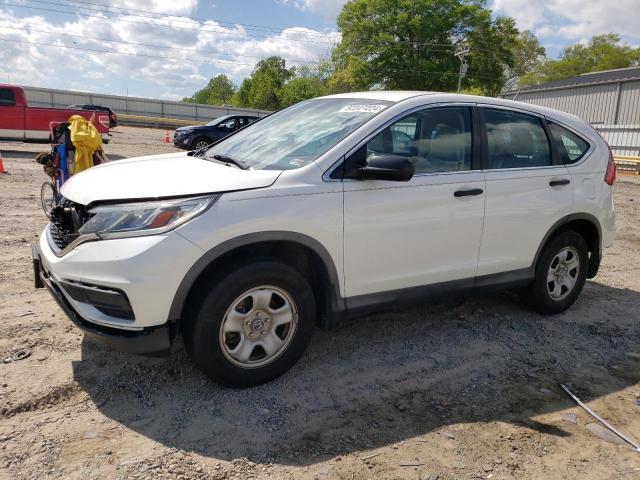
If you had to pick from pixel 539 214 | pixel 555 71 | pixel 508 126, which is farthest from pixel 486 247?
pixel 555 71

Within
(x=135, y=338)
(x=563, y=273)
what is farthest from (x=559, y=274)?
(x=135, y=338)

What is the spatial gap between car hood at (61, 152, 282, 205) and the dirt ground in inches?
45.5

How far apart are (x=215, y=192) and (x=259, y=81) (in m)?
72.7

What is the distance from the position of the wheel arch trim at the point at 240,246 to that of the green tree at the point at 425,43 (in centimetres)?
4577

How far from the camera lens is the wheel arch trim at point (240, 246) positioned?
2896 millimetres

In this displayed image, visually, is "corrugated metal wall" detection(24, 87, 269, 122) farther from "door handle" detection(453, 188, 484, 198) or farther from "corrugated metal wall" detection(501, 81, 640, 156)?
"door handle" detection(453, 188, 484, 198)

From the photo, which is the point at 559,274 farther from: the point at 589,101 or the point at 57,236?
the point at 589,101

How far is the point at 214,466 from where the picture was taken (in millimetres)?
2621

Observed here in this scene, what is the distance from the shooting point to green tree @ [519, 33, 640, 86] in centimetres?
6221

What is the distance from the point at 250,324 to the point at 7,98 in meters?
15.6

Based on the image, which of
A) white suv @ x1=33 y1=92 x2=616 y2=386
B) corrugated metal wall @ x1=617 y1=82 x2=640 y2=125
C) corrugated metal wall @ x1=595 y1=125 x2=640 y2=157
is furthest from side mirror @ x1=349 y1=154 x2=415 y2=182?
corrugated metal wall @ x1=617 y1=82 x2=640 y2=125

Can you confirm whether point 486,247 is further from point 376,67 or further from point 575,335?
point 376,67

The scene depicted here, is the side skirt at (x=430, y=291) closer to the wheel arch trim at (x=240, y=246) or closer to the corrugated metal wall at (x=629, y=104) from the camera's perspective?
the wheel arch trim at (x=240, y=246)

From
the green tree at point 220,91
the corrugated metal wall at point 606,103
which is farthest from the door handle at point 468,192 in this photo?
the green tree at point 220,91
